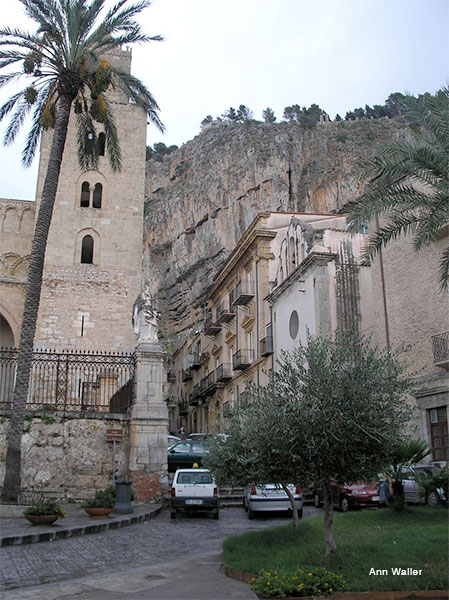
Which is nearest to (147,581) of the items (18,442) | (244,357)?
(18,442)

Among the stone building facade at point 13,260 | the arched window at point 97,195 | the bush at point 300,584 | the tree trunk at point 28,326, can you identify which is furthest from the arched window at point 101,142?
the bush at point 300,584

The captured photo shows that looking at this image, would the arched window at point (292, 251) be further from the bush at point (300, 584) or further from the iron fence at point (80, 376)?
the bush at point (300, 584)

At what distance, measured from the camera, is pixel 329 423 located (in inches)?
310

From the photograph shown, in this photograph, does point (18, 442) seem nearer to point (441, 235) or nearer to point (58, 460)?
point (58, 460)

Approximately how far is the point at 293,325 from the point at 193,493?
12.2 metres

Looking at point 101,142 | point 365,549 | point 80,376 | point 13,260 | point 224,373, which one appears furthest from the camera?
point 224,373

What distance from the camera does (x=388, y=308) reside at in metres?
20.7

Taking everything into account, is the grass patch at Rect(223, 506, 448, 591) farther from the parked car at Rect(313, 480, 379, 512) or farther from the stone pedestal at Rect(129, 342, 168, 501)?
the stone pedestal at Rect(129, 342, 168, 501)

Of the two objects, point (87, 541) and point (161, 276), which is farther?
point (161, 276)

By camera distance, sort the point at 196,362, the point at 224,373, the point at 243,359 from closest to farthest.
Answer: the point at 243,359, the point at 224,373, the point at 196,362

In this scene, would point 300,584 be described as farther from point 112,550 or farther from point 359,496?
point 359,496

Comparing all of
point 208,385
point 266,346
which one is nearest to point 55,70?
point 266,346

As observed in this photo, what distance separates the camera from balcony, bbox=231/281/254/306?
31734mm

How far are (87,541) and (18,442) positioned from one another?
3.99 metres
